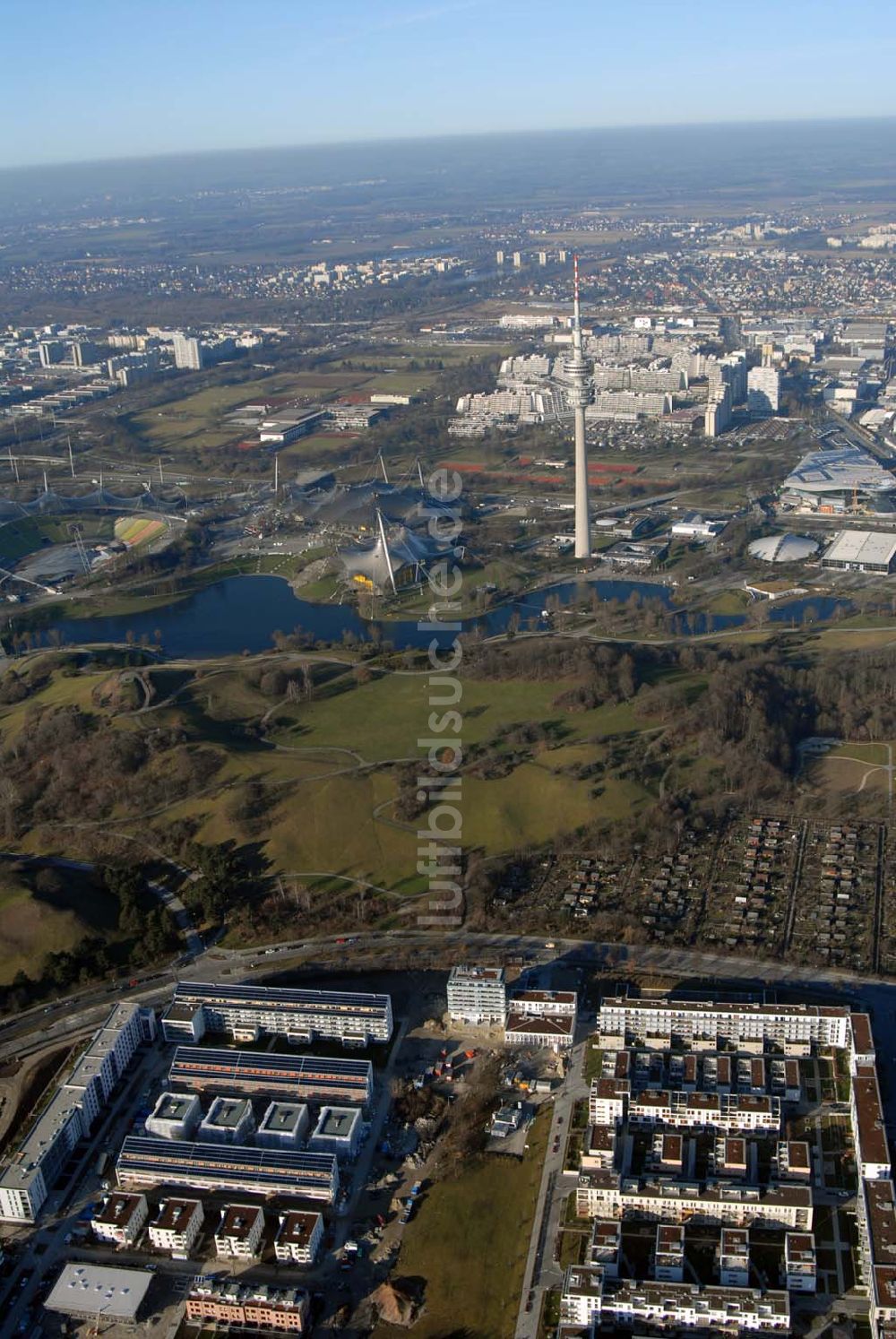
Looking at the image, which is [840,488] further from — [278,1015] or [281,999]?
[278,1015]

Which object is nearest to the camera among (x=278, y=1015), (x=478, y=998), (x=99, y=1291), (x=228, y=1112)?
(x=99, y=1291)

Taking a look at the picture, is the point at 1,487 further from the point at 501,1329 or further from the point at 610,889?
the point at 501,1329

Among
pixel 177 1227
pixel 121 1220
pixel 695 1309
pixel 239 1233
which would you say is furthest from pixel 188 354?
pixel 695 1309

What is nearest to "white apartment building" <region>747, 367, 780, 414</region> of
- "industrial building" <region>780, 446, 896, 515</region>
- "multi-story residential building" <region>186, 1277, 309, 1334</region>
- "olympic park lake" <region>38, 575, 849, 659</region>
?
"industrial building" <region>780, 446, 896, 515</region>

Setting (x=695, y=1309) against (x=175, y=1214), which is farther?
(x=175, y=1214)

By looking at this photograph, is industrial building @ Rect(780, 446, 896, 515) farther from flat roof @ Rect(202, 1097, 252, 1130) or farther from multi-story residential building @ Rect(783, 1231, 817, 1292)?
flat roof @ Rect(202, 1097, 252, 1130)

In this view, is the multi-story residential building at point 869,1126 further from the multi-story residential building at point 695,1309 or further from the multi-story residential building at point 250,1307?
the multi-story residential building at point 250,1307
